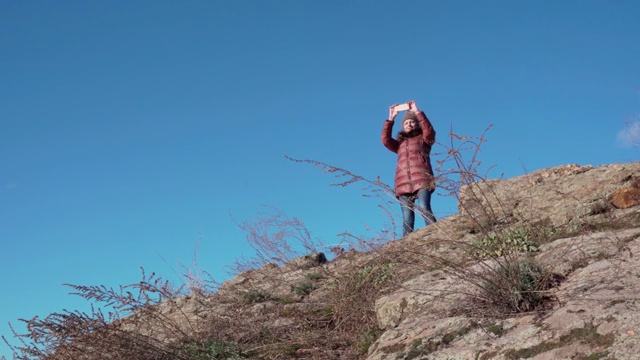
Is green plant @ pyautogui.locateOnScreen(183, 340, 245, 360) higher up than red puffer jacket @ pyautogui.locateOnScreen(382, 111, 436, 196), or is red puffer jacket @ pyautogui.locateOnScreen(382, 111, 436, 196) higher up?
red puffer jacket @ pyautogui.locateOnScreen(382, 111, 436, 196)

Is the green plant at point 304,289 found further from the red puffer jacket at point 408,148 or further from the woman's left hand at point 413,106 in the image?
the woman's left hand at point 413,106

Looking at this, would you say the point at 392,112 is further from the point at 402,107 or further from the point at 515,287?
the point at 515,287

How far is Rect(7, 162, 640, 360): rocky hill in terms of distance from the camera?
292cm

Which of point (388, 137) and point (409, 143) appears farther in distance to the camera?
point (388, 137)

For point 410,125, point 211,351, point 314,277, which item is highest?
point 410,125

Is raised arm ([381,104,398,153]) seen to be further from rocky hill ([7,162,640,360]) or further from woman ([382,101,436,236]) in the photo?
rocky hill ([7,162,640,360])

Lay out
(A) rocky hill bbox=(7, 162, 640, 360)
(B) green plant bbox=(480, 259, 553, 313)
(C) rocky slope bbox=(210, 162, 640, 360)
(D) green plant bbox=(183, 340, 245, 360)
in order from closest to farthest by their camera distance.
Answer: (C) rocky slope bbox=(210, 162, 640, 360) → (A) rocky hill bbox=(7, 162, 640, 360) → (B) green plant bbox=(480, 259, 553, 313) → (D) green plant bbox=(183, 340, 245, 360)

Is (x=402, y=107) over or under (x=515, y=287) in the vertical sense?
over

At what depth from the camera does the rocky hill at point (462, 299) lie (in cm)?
292

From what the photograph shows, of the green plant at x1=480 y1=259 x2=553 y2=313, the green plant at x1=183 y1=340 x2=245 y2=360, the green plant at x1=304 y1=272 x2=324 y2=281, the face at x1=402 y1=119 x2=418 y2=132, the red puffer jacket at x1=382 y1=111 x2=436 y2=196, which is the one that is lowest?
the green plant at x1=480 y1=259 x2=553 y2=313

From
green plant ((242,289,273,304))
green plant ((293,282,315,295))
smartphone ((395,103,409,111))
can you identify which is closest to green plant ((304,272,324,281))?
green plant ((293,282,315,295))

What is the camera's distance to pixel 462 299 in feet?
11.7

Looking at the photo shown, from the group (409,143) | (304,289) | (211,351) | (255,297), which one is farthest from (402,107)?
(211,351)

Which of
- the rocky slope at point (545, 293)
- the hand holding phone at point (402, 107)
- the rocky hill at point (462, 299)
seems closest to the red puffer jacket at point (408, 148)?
the hand holding phone at point (402, 107)
